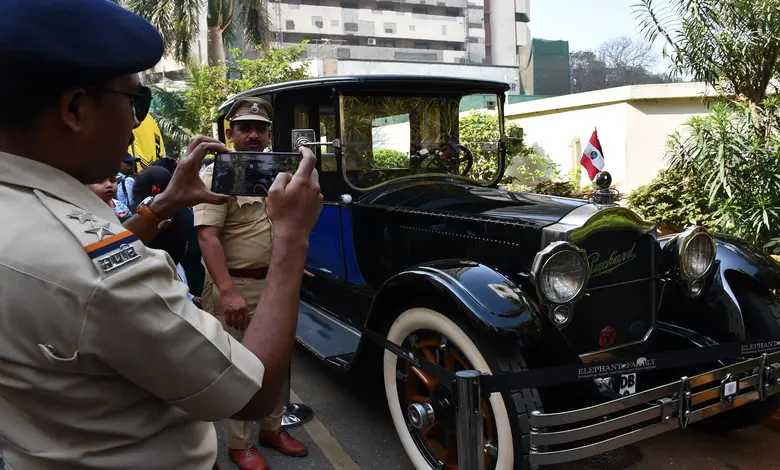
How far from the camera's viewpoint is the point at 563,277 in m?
2.54

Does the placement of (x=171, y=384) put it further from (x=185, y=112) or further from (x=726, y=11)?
(x=185, y=112)

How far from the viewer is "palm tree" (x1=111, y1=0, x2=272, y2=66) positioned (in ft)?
54.1

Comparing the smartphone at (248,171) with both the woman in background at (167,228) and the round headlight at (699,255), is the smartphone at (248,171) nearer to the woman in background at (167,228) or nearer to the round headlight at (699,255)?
the woman in background at (167,228)

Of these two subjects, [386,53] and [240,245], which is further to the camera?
[386,53]

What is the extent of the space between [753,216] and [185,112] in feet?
52.7

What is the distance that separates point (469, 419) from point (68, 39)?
1.63 metres

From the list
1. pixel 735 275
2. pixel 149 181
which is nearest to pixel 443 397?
pixel 735 275

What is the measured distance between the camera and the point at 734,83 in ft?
19.0

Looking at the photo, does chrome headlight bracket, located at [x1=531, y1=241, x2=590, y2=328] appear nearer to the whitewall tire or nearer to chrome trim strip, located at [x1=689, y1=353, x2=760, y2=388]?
the whitewall tire

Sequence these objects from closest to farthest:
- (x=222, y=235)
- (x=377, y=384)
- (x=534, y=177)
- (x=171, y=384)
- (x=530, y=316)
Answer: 1. (x=171, y=384)
2. (x=530, y=316)
3. (x=222, y=235)
4. (x=377, y=384)
5. (x=534, y=177)

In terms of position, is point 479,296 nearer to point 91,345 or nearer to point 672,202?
point 91,345

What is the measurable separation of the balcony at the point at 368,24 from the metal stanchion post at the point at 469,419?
147 feet

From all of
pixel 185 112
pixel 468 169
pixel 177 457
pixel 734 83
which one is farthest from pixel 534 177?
pixel 185 112

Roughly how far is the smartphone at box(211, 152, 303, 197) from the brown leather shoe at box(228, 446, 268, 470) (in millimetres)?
1618
